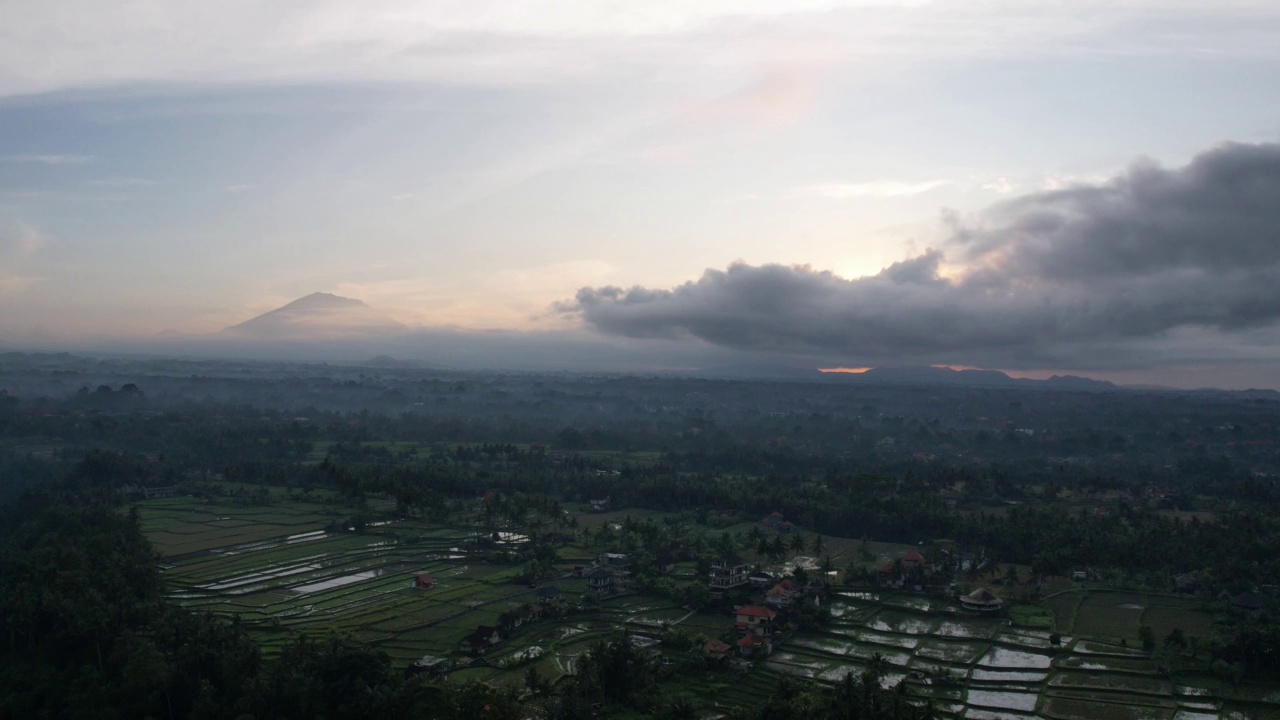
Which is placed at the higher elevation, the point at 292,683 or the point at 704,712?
the point at 292,683

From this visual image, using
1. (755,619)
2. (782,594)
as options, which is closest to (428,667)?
(755,619)

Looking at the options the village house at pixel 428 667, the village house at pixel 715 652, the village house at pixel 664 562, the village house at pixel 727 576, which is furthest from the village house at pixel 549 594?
the village house at pixel 715 652

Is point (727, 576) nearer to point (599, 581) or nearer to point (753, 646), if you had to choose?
point (599, 581)

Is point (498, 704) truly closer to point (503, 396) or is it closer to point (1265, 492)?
point (1265, 492)

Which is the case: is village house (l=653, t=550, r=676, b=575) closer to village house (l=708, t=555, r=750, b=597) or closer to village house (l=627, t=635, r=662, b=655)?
village house (l=708, t=555, r=750, b=597)

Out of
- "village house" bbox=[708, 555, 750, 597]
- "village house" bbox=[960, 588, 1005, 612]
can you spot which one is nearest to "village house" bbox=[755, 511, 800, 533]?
"village house" bbox=[708, 555, 750, 597]

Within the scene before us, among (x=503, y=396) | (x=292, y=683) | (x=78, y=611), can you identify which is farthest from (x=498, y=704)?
(x=503, y=396)
